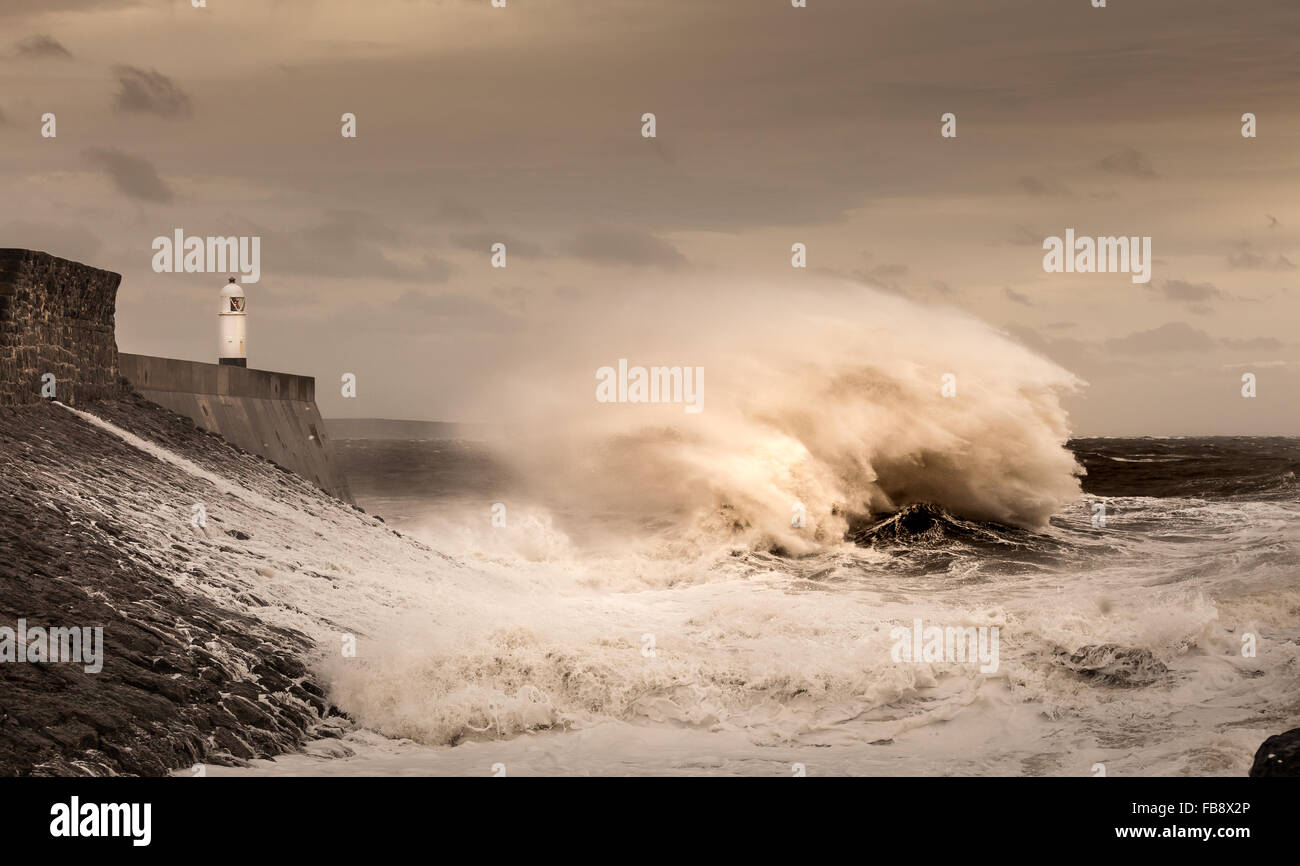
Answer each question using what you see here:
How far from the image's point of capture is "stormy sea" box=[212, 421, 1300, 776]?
24.5 ft

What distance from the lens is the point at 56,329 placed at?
11938mm

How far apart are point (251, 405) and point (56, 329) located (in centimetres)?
442

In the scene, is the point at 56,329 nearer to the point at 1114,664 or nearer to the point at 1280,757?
the point at 1114,664

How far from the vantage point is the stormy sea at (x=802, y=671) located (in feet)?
24.5

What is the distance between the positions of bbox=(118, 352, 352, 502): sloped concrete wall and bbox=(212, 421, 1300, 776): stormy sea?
308 cm

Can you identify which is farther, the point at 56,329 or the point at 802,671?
the point at 56,329

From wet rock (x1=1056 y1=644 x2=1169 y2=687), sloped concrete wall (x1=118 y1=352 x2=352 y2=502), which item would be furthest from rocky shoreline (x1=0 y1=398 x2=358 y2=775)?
wet rock (x1=1056 y1=644 x2=1169 y2=687)

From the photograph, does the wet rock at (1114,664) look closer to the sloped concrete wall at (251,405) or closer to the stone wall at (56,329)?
the stone wall at (56,329)

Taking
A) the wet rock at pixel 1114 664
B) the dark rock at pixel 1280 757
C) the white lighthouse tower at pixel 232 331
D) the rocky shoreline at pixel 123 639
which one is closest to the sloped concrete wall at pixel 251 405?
the white lighthouse tower at pixel 232 331

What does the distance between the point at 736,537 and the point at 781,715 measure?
9.93 m

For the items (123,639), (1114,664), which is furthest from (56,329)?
(1114,664)

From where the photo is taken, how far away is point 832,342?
828 inches

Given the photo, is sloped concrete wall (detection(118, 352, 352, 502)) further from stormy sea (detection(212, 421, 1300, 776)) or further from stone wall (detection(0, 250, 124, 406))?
stormy sea (detection(212, 421, 1300, 776))
